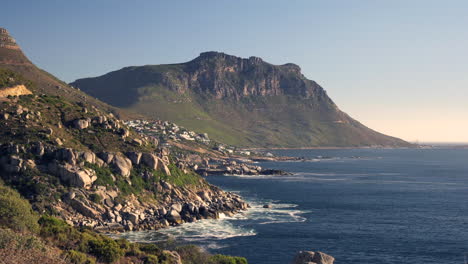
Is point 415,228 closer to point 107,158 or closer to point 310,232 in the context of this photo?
point 310,232

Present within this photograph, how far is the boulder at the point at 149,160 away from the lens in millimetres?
116500

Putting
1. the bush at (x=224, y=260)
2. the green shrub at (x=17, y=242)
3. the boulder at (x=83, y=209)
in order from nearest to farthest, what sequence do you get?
1. the green shrub at (x=17, y=242)
2. the bush at (x=224, y=260)
3. the boulder at (x=83, y=209)

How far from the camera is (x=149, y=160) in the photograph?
11681 cm

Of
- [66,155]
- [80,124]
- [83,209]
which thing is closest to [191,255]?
[83,209]

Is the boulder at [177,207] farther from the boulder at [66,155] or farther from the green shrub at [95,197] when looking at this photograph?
the boulder at [66,155]

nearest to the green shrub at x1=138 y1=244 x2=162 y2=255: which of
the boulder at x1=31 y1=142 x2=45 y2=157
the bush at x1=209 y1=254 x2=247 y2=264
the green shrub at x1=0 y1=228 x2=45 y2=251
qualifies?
the bush at x1=209 y1=254 x2=247 y2=264

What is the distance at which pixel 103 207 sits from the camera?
96188 millimetres

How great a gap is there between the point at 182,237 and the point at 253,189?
75.7 meters

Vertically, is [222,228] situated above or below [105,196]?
below

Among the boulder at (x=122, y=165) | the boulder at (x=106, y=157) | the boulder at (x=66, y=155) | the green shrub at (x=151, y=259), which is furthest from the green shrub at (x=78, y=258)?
the boulder at (x=106, y=157)

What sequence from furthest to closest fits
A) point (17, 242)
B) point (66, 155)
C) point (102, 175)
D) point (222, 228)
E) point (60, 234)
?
point (102, 175)
point (66, 155)
point (222, 228)
point (60, 234)
point (17, 242)

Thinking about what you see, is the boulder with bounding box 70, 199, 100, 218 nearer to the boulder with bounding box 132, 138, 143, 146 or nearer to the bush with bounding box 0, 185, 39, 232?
the bush with bounding box 0, 185, 39, 232

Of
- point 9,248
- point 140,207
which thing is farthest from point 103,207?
point 9,248

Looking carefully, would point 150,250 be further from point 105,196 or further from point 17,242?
point 105,196
